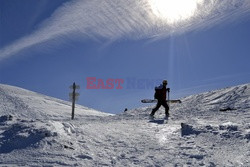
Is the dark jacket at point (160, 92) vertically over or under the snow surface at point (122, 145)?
over

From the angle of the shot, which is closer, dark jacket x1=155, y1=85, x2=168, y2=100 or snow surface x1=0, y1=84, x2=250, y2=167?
snow surface x1=0, y1=84, x2=250, y2=167

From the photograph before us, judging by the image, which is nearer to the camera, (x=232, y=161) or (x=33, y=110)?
(x=232, y=161)

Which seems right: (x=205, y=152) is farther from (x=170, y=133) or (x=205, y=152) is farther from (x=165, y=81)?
(x=165, y=81)

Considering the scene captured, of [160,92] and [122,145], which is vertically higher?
[160,92]

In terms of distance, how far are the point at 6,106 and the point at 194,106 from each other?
22.6m

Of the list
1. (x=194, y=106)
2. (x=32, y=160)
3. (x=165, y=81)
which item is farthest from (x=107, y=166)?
(x=194, y=106)

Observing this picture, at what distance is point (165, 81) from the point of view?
18.3m

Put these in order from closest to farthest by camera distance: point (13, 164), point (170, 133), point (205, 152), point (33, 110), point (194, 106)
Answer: point (13, 164) → point (205, 152) → point (170, 133) → point (194, 106) → point (33, 110)

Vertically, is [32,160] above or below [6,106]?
below

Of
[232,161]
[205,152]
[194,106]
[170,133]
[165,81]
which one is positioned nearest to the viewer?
[232,161]

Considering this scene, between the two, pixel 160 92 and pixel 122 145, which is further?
pixel 160 92

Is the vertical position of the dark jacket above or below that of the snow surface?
above

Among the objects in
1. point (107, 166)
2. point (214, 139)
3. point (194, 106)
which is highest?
point (194, 106)

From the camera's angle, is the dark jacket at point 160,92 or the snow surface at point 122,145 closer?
the snow surface at point 122,145
